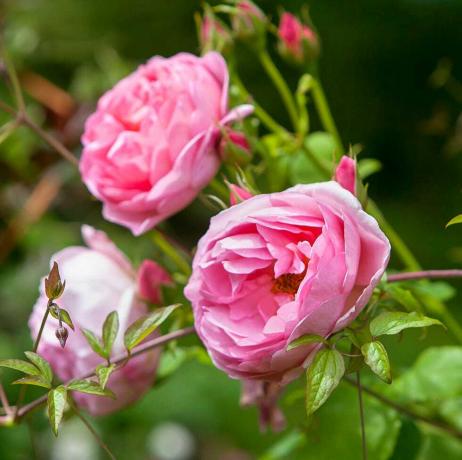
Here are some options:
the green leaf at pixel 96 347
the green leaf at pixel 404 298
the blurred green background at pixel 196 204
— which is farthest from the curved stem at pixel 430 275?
the blurred green background at pixel 196 204

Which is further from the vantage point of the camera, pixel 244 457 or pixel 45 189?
pixel 244 457

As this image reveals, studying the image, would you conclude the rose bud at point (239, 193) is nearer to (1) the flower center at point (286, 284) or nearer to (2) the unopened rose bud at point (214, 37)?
(1) the flower center at point (286, 284)

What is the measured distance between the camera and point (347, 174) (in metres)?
0.32

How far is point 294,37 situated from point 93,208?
1.81 feet

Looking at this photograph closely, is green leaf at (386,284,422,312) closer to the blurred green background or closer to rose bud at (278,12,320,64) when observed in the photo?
rose bud at (278,12,320,64)

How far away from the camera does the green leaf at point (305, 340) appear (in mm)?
289

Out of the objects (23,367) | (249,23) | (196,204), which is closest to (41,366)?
(23,367)

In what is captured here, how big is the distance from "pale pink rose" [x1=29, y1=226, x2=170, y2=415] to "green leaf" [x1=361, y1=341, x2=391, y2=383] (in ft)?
0.43

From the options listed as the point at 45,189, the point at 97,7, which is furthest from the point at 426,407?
the point at 97,7

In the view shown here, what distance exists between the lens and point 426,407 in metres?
0.46

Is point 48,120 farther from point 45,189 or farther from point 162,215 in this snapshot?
point 162,215

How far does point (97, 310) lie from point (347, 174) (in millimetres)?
138

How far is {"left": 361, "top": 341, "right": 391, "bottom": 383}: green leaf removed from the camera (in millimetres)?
282

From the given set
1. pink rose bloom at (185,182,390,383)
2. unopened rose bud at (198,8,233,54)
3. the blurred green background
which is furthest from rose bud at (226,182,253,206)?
the blurred green background
